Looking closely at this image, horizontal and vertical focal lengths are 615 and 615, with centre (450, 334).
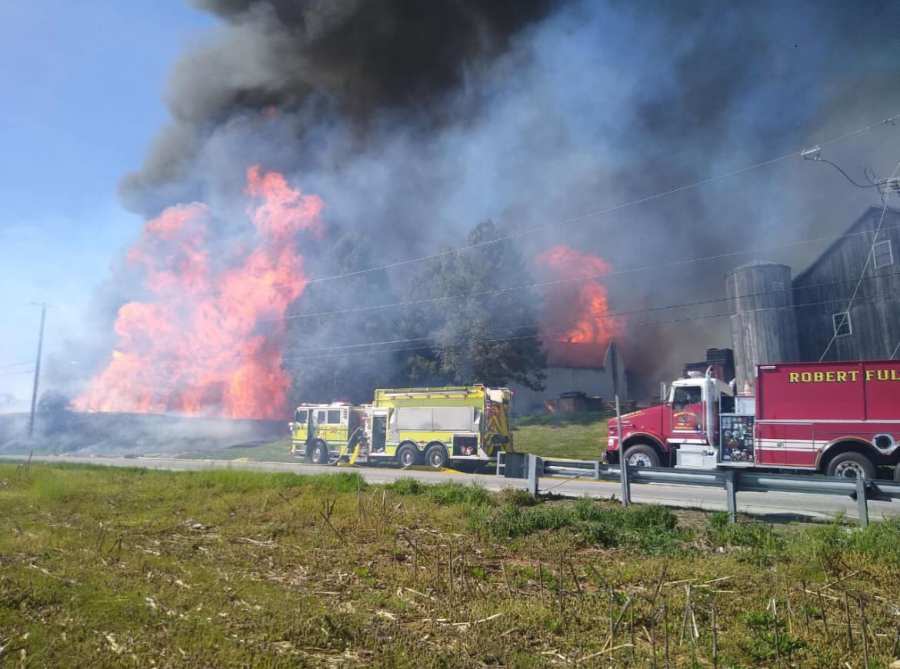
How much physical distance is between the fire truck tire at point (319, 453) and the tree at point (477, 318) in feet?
36.1

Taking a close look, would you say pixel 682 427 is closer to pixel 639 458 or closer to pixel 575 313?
pixel 639 458

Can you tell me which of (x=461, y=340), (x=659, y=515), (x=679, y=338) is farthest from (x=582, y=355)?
(x=659, y=515)

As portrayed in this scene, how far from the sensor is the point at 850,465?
15.1m

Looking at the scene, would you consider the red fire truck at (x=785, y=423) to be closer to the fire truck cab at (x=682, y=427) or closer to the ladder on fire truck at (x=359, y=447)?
the fire truck cab at (x=682, y=427)

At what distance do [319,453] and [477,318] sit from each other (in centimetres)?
1277

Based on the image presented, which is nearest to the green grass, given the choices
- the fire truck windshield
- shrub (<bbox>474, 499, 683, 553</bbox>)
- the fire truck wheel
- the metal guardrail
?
the fire truck windshield

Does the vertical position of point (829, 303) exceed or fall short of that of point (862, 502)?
it exceeds it

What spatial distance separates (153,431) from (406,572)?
4018 cm

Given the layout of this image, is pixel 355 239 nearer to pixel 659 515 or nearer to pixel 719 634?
pixel 659 515

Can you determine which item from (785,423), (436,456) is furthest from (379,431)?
(785,423)

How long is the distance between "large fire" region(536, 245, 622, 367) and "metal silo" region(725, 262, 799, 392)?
43.8ft

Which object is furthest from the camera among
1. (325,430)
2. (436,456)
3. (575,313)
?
(575,313)

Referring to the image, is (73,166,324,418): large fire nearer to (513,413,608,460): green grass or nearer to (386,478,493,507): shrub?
(513,413,608,460): green grass

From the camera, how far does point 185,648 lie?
13.8ft
